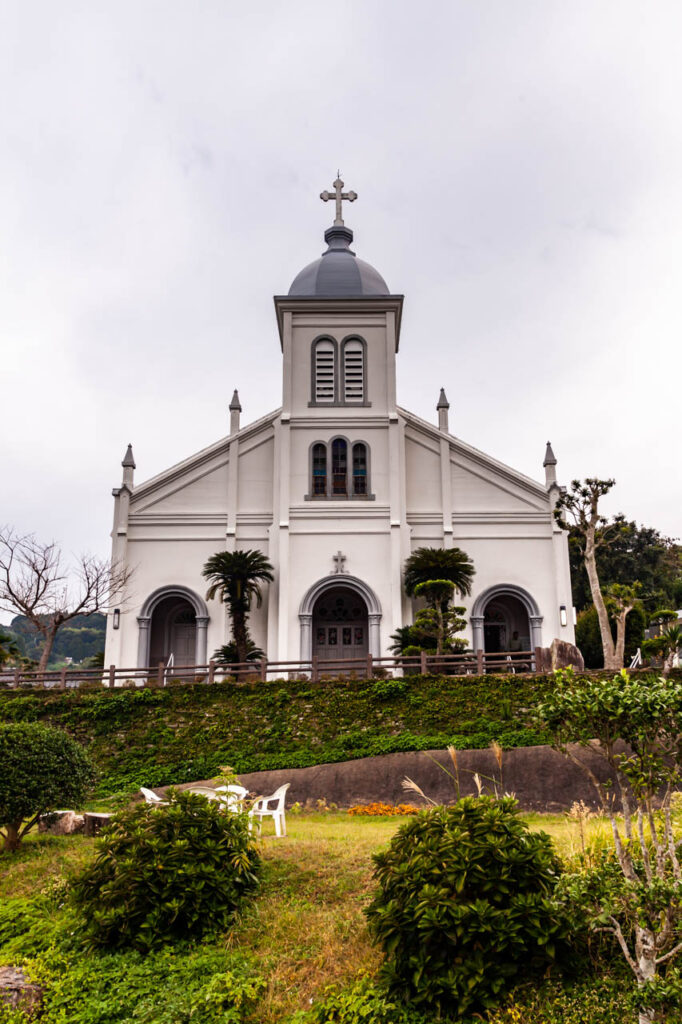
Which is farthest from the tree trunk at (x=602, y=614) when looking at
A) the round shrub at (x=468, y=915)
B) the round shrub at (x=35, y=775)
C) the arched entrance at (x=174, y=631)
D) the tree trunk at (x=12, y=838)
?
the round shrub at (x=468, y=915)

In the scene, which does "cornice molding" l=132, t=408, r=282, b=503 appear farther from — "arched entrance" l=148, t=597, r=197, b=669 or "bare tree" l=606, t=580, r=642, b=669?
"bare tree" l=606, t=580, r=642, b=669

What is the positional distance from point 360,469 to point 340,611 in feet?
16.0

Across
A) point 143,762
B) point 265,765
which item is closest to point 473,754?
point 265,765

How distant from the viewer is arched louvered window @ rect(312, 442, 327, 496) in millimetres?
28672

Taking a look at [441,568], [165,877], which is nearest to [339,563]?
[441,568]

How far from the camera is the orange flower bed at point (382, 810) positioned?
17.4m

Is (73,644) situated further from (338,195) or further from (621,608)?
(621,608)

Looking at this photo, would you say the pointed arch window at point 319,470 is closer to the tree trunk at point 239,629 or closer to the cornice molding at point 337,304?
the cornice molding at point 337,304

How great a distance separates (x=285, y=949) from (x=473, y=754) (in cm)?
1216

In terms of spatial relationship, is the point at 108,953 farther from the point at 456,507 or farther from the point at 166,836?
the point at 456,507

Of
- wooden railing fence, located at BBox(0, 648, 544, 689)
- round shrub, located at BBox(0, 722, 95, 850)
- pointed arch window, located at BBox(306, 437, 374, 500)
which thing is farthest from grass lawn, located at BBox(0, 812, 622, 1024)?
pointed arch window, located at BBox(306, 437, 374, 500)

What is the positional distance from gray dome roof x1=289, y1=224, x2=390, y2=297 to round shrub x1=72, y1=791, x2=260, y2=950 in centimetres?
2427

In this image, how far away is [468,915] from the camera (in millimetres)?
6617

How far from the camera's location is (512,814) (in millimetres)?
7562
